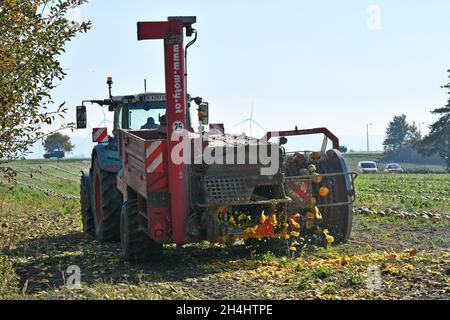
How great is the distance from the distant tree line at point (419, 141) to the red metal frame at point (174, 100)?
196 feet

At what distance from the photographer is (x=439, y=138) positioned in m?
72.8

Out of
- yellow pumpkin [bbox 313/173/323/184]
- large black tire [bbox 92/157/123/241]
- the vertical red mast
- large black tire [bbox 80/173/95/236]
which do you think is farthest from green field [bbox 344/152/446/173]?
the vertical red mast

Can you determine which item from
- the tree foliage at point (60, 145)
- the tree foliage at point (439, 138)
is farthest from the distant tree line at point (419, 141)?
the tree foliage at point (60, 145)

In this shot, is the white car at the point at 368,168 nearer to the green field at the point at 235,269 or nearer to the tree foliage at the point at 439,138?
the tree foliage at the point at 439,138

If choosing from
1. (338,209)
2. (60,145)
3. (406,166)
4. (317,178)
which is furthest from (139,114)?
(60,145)

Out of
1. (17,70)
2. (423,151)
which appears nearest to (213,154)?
(17,70)

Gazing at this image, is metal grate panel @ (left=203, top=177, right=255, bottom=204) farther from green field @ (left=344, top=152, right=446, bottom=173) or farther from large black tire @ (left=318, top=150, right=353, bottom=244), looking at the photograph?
green field @ (left=344, top=152, right=446, bottom=173)

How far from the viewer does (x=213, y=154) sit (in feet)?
34.6

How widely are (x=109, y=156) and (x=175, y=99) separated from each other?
3.98m

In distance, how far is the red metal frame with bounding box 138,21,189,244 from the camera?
10344 mm

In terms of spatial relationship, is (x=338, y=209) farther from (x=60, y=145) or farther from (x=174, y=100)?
(x=60, y=145)

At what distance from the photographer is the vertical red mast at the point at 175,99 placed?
10344mm
